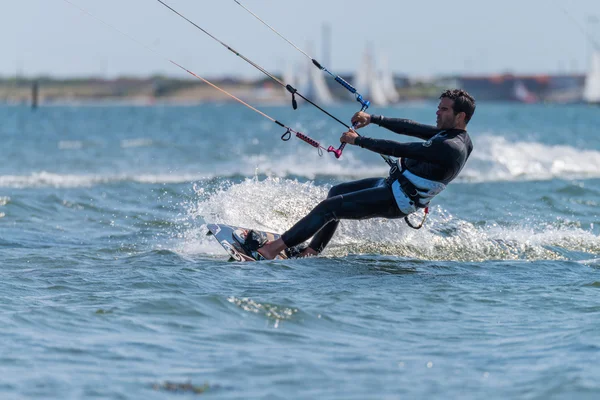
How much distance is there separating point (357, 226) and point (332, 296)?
3176mm

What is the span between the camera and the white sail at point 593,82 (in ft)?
312

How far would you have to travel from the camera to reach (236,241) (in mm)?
9203

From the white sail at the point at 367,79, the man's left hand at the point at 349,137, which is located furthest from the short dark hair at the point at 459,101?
the white sail at the point at 367,79

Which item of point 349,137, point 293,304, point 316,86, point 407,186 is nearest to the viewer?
point 293,304

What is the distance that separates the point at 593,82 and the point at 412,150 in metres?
98.6

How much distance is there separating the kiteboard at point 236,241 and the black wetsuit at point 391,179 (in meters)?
0.42

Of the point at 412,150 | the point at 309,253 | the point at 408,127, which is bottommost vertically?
the point at 309,253

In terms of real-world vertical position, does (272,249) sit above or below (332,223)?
below

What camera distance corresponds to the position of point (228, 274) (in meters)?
8.36

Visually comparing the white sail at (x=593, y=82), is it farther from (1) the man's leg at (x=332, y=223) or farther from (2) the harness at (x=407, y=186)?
(2) the harness at (x=407, y=186)

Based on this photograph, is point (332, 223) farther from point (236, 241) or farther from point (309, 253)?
point (236, 241)

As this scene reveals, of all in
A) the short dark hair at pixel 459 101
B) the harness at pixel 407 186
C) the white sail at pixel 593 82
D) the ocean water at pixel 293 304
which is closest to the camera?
the ocean water at pixel 293 304

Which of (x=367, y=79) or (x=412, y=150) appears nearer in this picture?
(x=412, y=150)

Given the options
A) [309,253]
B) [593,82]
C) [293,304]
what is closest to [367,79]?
[593,82]
